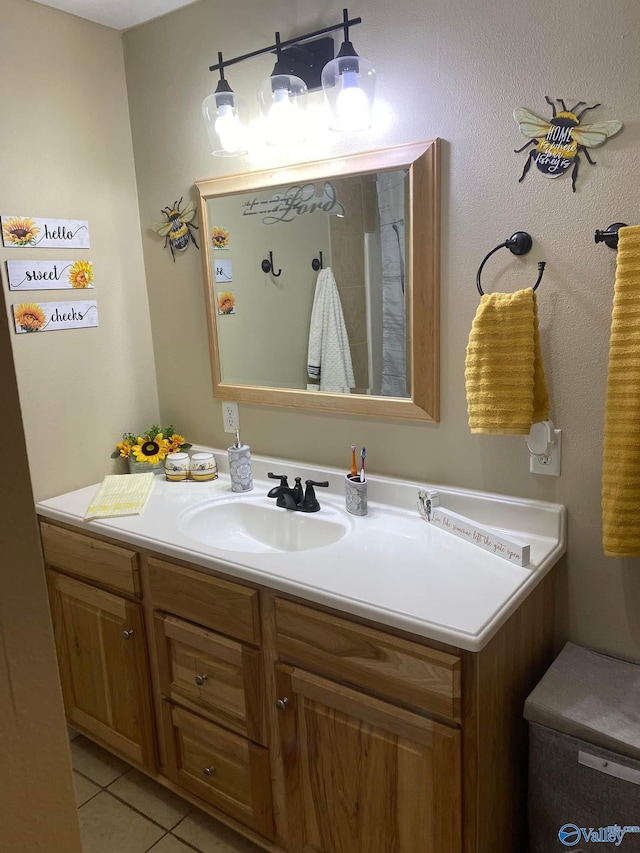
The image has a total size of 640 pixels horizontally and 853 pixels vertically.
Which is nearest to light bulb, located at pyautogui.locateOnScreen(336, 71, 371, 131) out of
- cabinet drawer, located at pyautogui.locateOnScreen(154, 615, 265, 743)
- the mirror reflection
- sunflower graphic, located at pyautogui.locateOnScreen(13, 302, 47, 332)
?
the mirror reflection

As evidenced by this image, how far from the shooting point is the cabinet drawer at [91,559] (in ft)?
6.02

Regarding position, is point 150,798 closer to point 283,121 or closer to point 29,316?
point 29,316

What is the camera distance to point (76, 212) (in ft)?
7.04

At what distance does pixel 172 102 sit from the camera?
84.1 inches

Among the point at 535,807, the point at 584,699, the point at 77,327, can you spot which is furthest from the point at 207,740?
the point at 77,327

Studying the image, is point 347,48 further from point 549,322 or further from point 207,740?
point 207,740

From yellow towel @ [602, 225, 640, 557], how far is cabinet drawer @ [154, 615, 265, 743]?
34.9 inches

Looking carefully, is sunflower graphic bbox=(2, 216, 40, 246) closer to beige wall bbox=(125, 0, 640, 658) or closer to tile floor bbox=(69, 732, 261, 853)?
beige wall bbox=(125, 0, 640, 658)

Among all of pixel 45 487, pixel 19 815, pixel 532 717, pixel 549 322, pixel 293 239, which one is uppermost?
pixel 293 239

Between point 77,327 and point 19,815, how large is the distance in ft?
6.12

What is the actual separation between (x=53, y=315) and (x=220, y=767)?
1.44 metres

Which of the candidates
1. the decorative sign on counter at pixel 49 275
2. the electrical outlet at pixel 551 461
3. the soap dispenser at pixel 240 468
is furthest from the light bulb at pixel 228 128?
the electrical outlet at pixel 551 461

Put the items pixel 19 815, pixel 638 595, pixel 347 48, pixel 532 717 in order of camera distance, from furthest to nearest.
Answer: pixel 347 48 < pixel 638 595 < pixel 532 717 < pixel 19 815

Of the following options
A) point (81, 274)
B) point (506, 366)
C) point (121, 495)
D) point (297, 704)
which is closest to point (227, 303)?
point (81, 274)
